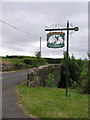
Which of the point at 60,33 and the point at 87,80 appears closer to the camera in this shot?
the point at 60,33

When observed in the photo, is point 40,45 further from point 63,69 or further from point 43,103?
point 43,103

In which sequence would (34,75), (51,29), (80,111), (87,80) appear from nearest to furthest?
(80,111), (51,29), (87,80), (34,75)

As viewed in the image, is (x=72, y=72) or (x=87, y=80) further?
(x=72, y=72)

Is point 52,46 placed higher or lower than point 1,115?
higher

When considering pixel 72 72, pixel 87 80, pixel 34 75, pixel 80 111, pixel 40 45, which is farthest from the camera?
pixel 40 45

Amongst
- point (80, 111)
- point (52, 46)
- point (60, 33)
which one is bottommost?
point (80, 111)

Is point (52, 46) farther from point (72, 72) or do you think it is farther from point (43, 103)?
point (72, 72)

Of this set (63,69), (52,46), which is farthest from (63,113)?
(63,69)

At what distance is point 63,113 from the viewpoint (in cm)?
478

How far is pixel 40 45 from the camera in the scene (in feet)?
113

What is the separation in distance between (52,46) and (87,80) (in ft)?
10.5

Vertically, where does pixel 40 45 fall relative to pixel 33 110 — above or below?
above

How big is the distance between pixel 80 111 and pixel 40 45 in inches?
1175

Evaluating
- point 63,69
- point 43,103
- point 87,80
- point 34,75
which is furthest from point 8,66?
point 43,103
